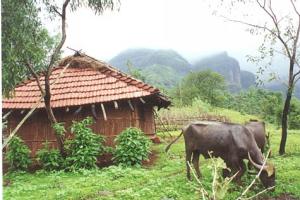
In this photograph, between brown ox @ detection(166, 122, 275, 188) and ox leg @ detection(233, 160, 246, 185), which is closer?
brown ox @ detection(166, 122, 275, 188)

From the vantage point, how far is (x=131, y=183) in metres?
12.9

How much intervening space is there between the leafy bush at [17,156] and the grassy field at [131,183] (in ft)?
2.10

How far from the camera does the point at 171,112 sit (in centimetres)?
3619

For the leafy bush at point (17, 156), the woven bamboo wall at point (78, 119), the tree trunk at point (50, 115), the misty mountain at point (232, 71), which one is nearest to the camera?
the tree trunk at point (50, 115)

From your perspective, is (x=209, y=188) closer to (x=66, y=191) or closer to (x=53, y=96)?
(x=66, y=191)

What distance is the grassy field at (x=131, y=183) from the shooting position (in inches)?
448

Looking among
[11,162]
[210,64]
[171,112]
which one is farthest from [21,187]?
[210,64]

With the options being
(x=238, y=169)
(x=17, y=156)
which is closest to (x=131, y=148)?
(x=17, y=156)

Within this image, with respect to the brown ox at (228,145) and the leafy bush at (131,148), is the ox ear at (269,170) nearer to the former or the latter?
the brown ox at (228,145)

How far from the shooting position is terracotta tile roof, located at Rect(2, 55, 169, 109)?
17.7m

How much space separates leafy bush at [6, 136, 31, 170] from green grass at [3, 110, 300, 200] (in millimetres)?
580

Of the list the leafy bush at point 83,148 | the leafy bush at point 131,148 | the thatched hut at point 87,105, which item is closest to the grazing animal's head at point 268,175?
the leafy bush at point 131,148

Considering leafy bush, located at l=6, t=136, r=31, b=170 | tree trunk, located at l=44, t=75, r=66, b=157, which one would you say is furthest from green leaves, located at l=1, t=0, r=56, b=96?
leafy bush, located at l=6, t=136, r=31, b=170

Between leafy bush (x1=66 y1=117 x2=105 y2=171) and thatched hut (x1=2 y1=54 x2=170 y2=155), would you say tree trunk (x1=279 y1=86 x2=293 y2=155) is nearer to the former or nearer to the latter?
thatched hut (x1=2 y1=54 x2=170 y2=155)
